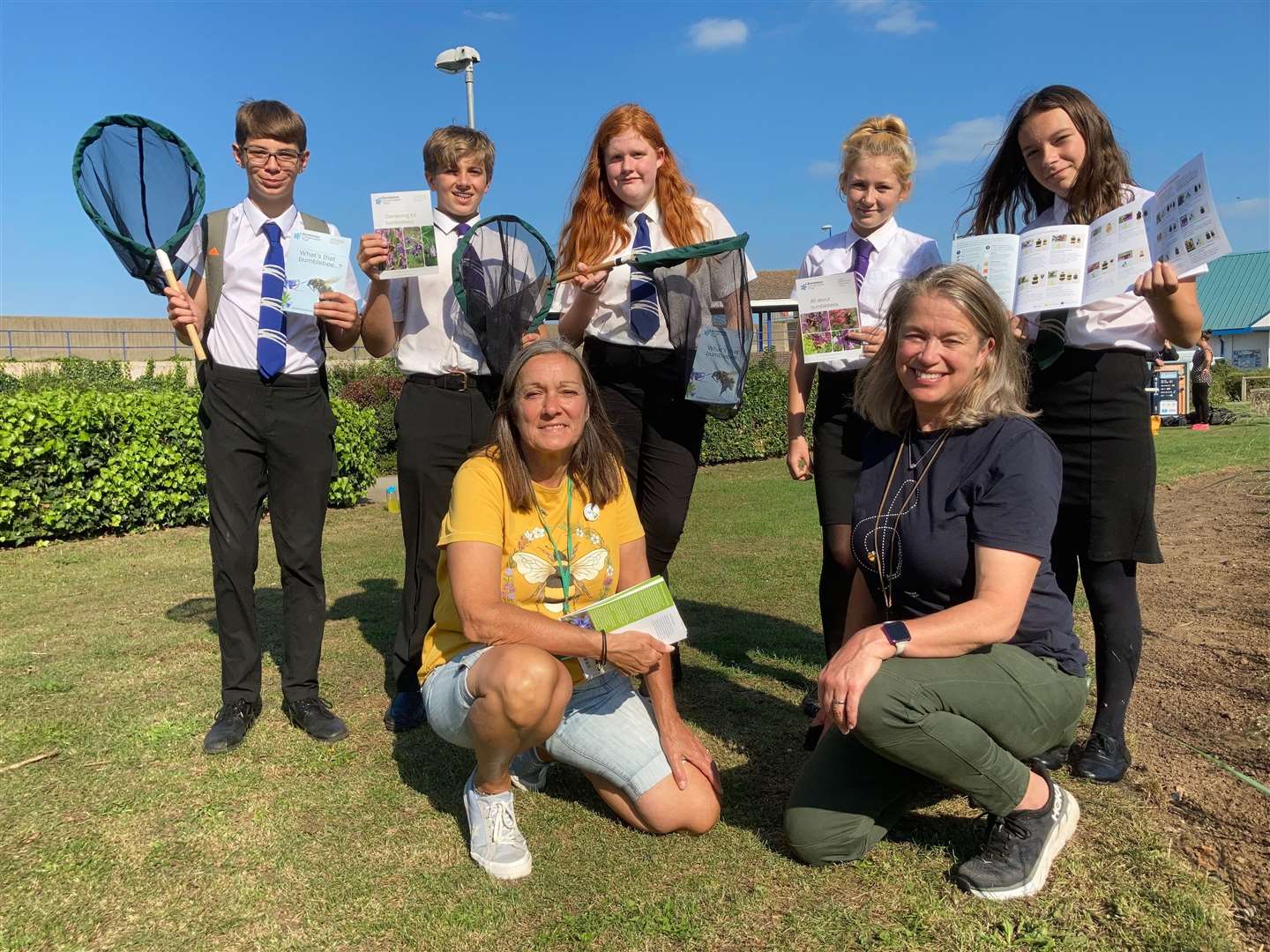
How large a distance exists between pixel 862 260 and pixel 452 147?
1.70 metres

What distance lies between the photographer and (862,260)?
374cm

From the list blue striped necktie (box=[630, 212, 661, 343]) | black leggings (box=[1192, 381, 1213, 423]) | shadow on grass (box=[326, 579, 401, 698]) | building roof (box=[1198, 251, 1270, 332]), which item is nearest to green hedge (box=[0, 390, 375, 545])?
shadow on grass (box=[326, 579, 401, 698])

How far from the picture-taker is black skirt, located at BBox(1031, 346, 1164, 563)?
3221 mm

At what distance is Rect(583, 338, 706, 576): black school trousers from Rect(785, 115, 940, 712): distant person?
0.48 metres

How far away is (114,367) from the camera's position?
1185 inches

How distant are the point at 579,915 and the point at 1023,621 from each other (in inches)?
58.9

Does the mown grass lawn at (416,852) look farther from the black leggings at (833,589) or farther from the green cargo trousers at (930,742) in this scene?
the black leggings at (833,589)

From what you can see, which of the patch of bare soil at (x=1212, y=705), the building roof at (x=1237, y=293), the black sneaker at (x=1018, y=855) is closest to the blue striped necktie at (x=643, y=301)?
the black sneaker at (x=1018, y=855)

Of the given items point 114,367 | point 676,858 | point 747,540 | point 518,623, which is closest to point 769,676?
point 676,858

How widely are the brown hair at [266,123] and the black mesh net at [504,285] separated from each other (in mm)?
769

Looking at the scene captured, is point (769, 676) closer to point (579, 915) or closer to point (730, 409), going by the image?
point (730, 409)

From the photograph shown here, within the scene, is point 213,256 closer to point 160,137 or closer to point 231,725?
point 160,137

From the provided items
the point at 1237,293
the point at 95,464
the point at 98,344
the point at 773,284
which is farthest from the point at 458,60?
the point at 1237,293

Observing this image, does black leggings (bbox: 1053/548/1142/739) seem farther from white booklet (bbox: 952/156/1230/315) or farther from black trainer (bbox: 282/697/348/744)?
black trainer (bbox: 282/697/348/744)
